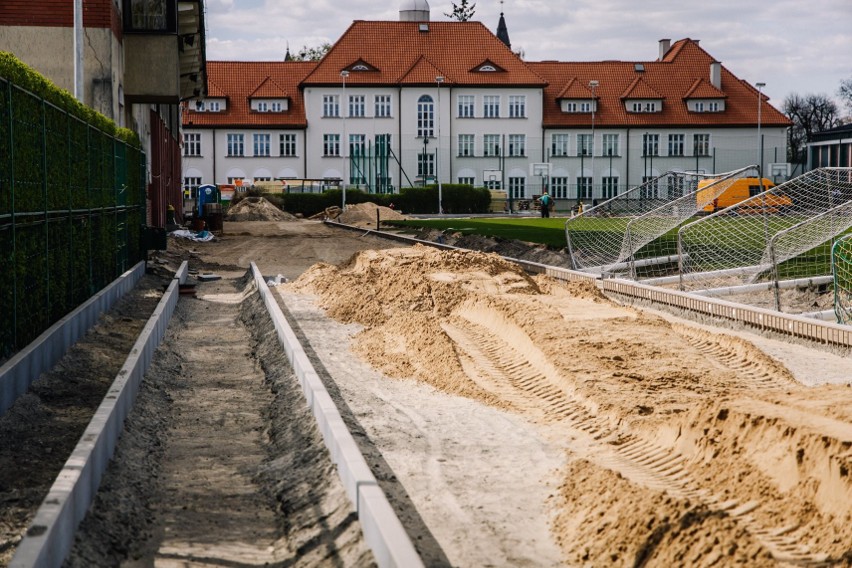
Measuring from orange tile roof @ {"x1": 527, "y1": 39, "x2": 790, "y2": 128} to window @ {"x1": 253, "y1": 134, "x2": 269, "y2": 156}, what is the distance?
19.6m

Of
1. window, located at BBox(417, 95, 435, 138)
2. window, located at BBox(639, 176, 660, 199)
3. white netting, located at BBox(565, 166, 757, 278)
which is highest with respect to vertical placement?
window, located at BBox(417, 95, 435, 138)

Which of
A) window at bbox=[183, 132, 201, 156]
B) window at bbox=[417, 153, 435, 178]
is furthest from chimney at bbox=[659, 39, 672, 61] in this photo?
window at bbox=[183, 132, 201, 156]

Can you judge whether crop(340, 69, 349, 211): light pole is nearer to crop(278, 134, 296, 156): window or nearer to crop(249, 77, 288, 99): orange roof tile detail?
crop(278, 134, 296, 156): window

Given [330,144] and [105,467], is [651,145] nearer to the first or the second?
[330,144]

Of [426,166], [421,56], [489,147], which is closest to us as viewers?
[426,166]

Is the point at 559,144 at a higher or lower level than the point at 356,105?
lower

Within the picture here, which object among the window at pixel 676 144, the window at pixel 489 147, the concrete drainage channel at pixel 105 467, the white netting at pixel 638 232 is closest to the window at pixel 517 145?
the window at pixel 489 147

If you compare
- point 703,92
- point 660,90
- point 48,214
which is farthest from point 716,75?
point 48,214

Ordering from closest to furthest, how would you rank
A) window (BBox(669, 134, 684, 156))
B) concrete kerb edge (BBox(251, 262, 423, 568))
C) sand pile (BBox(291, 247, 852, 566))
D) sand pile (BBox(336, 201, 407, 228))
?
1. concrete kerb edge (BBox(251, 262, 423, 568))
2. sand pile (BBox(291, 247, 852, 566))
3. sand pile (BBox(336, 201, 407, 228))
4. window (BBox(669, 134, 684, 156))

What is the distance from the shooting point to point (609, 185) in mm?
76688

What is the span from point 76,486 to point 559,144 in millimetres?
74625

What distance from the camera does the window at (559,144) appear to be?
78.5 meters

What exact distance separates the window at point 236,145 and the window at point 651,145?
2821 cm

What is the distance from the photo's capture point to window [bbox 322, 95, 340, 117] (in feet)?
253
